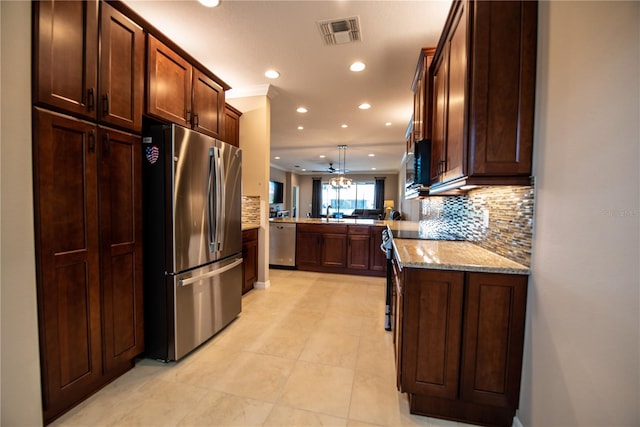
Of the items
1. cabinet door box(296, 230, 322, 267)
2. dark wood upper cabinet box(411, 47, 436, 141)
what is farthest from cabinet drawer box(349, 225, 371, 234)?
dark wood upper cabinet box(411, 47, 436, 141)

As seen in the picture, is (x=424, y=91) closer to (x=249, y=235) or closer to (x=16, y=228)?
(x=249, y=235)

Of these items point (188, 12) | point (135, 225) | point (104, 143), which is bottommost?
point (135, 225)

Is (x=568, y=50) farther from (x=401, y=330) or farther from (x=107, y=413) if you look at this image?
(x=107, y=413)

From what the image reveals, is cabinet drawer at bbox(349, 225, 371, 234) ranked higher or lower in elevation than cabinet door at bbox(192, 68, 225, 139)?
lower

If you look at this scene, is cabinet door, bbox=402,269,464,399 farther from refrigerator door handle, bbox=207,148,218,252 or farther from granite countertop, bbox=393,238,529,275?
refrigerator door handle, bbox=207,148,218,252

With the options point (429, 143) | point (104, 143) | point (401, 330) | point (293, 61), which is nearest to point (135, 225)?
point (104, 143)

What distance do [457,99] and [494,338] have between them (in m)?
1.36

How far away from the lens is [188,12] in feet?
6.53

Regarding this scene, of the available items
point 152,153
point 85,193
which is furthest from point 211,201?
point 85,193

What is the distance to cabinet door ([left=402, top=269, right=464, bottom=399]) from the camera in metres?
1.45

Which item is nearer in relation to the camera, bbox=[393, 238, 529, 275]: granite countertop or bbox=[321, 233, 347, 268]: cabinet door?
bbox=[393, 238, 529, 275]: granite countertop

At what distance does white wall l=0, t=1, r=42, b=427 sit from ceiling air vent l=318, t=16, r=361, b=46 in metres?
1.76

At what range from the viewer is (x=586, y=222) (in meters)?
1.01

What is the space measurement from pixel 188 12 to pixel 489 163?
2339 mm
